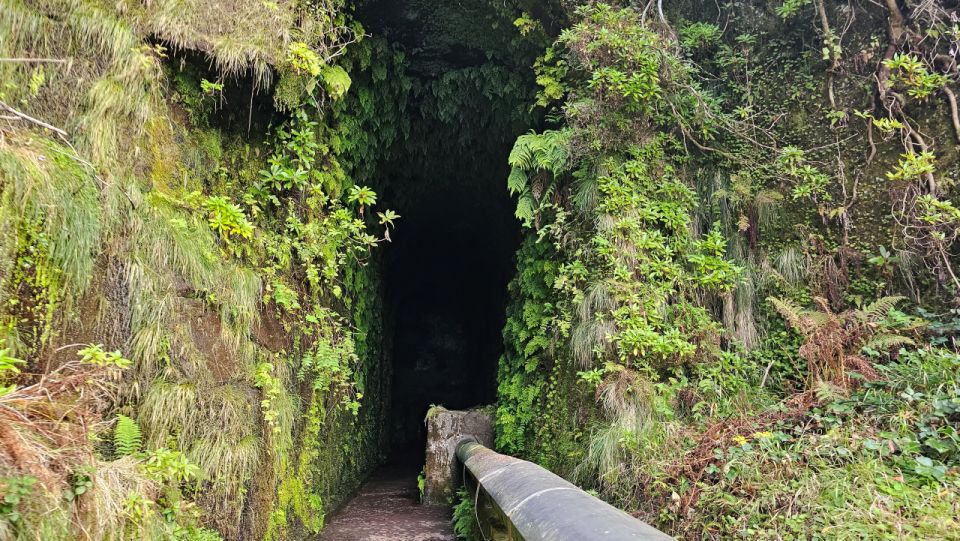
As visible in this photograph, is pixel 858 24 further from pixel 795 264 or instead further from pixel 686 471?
pixel 686 471

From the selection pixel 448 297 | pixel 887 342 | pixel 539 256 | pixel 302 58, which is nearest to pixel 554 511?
pixel 887 342

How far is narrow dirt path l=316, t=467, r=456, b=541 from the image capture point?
5941 millimetres

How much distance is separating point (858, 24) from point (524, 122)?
13.8ft

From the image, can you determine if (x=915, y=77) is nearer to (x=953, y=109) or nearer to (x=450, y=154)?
(x=953, y=109)

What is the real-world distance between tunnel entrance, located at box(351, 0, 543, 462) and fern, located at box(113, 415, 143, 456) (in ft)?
16.5

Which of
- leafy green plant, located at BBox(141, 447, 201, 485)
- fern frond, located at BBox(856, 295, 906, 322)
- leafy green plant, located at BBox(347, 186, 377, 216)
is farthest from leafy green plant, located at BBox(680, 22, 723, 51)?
leafy green plant, located at BBox(141, 447, 201, 485)

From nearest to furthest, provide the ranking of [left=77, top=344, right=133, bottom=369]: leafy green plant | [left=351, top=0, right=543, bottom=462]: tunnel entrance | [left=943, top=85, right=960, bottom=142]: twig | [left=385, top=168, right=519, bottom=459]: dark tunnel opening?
[left=77, top=344, right=133, bottom=369]: leafy green plant < [left=943, top=85, right=960, bottom=142]: twig < [left=351, top=0, right=543, bottom=462]: tunnel entrance < [left=385, top=168, right=519, bottom=459]: dark tunnel opening

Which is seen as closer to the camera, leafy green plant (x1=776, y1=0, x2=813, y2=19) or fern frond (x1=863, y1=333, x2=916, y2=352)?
fern frond (x1=863, y1=333, x2=916, y2=352)

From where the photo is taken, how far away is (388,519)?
6.68 meters

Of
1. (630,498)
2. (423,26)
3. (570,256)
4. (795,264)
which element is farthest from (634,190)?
(423,26)

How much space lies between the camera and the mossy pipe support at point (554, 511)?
198 cm

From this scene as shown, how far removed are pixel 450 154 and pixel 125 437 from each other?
23.2ft

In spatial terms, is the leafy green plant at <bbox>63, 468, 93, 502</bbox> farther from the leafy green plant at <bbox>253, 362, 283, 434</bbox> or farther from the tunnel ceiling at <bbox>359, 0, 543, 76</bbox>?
the tunnel ceiling at <bbox>359, 0, 543, 76</bbox>

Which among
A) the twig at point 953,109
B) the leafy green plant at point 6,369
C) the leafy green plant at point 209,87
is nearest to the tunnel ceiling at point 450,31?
the leafy green plant at point 209,87
